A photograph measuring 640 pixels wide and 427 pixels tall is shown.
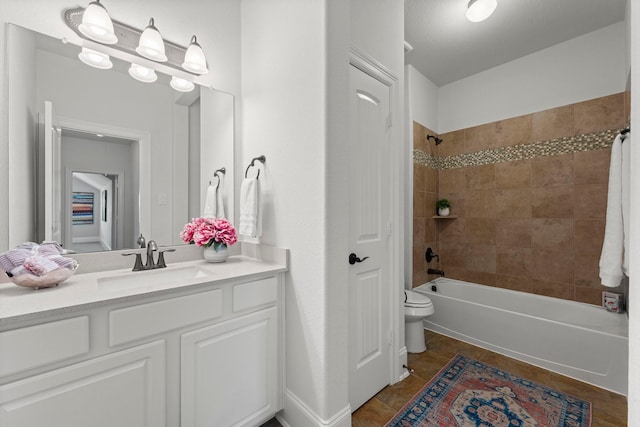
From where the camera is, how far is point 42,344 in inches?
34.2

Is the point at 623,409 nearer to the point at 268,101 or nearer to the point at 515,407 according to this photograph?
the point at 515,407

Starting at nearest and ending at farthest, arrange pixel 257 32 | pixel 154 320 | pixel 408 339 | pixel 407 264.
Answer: pixel 154 320
pixel 257 32
pixel 408 339
pixel 407 264

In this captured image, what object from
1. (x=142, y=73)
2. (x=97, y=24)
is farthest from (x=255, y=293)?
(x=97, y=24)

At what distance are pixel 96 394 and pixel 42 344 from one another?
0.27m

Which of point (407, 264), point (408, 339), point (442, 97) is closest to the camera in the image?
point (408, 339)

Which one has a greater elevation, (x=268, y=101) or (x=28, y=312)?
(x=268, y=101)

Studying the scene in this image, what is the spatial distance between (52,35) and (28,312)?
1296mm

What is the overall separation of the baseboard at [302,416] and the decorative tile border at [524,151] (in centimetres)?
243

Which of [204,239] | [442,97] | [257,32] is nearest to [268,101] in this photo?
[257,32]

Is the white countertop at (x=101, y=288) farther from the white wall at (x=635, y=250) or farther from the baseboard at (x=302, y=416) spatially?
the white wall at (x=635, y=250)

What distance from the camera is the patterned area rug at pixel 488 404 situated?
1510 millimetres

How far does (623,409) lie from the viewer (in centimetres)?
160

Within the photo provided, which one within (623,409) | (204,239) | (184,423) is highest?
(204,239)

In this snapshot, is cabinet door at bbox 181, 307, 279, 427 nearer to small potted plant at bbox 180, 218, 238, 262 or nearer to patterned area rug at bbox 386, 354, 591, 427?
small potted plant at bbox 180, 218, 238, 262
